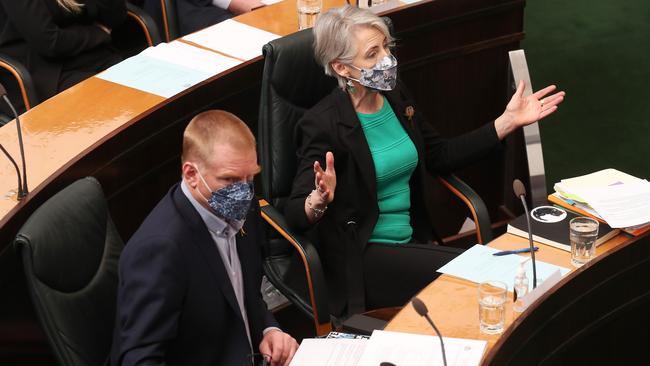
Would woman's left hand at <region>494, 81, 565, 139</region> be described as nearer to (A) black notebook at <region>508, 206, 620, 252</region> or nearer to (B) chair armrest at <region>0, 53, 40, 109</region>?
(A) black notebook at <region>508, 206, 620, 252</region>

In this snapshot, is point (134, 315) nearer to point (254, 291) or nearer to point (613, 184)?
point (254, 291)

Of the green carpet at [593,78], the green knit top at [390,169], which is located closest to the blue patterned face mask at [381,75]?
the green knit top at [390,169]

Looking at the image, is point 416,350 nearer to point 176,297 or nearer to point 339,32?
point 176,297

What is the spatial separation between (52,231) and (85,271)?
141 millimetres

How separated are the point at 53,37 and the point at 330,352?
2.21m

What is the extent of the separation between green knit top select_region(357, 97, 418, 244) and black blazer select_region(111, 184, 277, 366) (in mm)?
698

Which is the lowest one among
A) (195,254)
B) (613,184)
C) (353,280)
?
(353,280)

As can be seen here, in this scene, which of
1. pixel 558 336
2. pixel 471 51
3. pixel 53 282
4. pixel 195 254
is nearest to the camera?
pixel 53 282

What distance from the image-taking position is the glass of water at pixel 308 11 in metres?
3.73

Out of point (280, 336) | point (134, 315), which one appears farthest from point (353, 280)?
point (134, 315)

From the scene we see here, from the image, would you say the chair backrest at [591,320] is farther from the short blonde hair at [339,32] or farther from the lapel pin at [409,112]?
the short blonde hair at [339,32]

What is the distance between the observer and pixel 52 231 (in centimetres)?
221

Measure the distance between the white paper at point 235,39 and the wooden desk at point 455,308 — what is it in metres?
1.31

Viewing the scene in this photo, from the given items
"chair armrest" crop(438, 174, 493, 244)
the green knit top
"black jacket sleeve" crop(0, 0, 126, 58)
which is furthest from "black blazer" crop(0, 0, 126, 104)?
"chair armrest" crop(438, 174, 493, 244)
